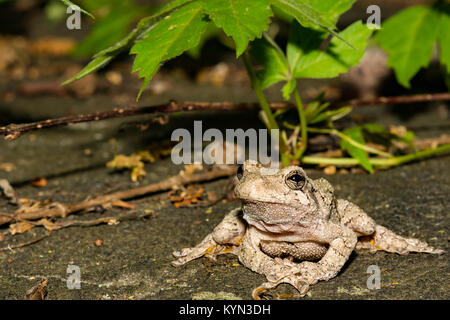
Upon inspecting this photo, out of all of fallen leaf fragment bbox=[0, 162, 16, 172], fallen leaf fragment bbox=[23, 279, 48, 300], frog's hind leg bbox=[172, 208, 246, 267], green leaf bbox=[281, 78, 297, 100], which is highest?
green leaf bbox=[281, 78, 297, 100]

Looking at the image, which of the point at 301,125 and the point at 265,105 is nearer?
the point at 265,105

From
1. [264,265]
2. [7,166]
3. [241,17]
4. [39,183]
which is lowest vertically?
[264,265]

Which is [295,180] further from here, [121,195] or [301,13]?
[121,195]

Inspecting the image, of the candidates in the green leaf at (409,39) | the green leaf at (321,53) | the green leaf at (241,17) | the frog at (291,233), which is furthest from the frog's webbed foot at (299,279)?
the green leaf at (409,39)

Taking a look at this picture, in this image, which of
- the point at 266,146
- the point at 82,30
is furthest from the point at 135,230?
the point at 82,30

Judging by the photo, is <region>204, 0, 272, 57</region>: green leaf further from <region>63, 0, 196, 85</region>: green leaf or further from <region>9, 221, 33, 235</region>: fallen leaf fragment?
<region>9, 221, 33, 235</region>: fallen leaf fragment

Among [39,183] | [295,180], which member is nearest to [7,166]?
[39,183]

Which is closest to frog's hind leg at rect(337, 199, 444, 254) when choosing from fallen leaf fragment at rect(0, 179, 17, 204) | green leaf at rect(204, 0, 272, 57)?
green leaf at rect(204, 0, 272, 57)
